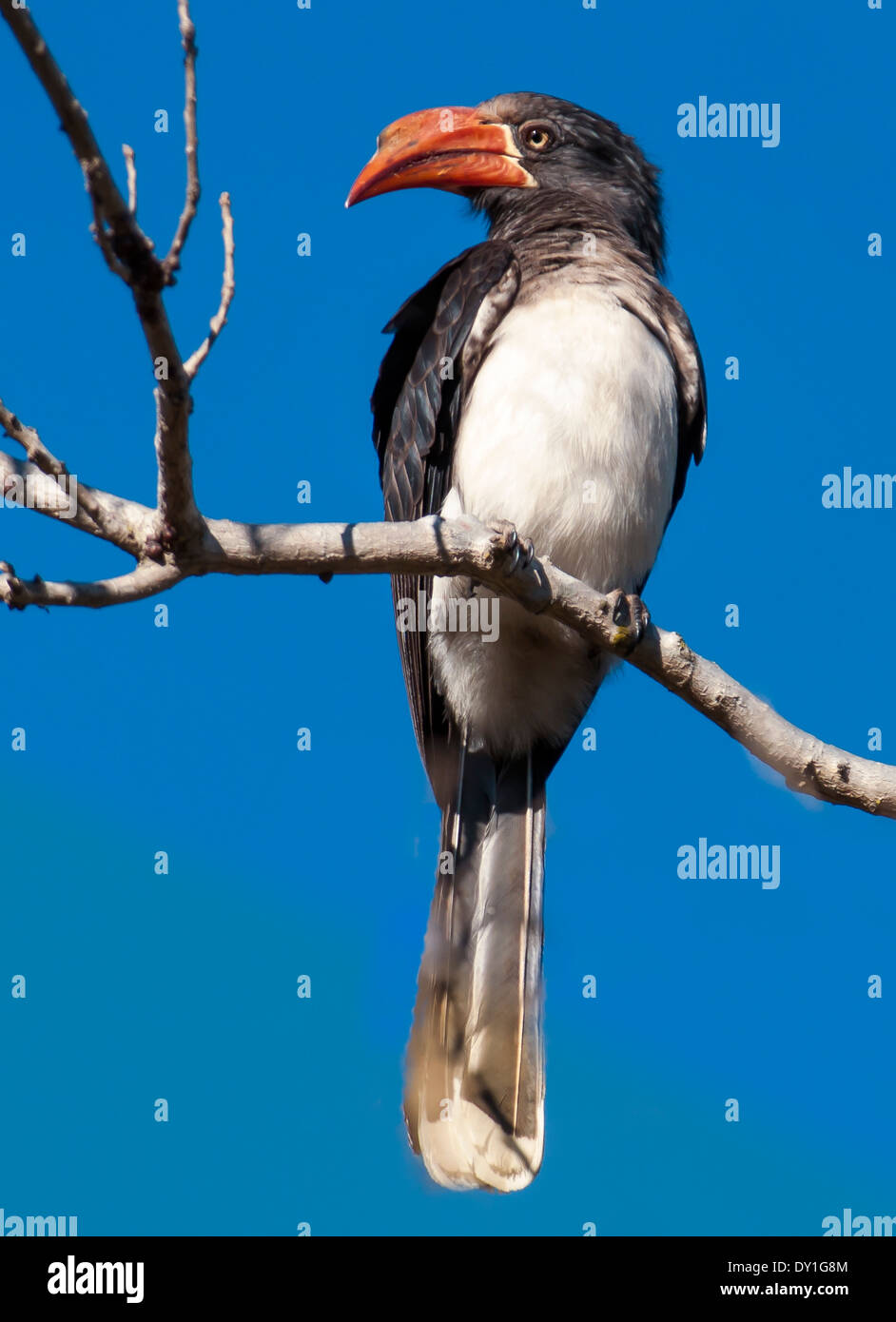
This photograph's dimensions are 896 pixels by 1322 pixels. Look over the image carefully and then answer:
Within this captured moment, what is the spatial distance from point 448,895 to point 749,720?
160cm

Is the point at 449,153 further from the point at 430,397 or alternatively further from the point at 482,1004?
the point at 482,1004

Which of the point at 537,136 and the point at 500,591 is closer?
the point at 500,591

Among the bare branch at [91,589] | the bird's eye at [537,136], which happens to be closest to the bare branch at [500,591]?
the bare branch at [91,589]

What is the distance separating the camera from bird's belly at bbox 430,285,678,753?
4.65 m

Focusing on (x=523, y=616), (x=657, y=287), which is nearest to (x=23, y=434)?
(x=523, y=616)

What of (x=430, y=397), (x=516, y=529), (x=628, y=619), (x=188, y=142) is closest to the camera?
(x=188, y=142)

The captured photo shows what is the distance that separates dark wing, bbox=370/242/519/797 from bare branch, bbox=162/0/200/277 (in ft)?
8.56

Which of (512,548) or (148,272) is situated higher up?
(148,272)

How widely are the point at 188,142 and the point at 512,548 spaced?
1387 millimetres

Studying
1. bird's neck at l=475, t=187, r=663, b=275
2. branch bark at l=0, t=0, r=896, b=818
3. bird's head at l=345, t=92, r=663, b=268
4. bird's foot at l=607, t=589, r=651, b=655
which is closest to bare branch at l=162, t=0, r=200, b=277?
branch bark at l=0, t=0, r=896, b=818

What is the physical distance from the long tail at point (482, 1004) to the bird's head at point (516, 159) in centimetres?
263

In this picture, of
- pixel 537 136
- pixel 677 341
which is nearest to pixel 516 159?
pixel 537 136

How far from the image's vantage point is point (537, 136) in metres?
6.05

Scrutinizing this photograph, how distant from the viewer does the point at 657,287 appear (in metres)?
5.19
